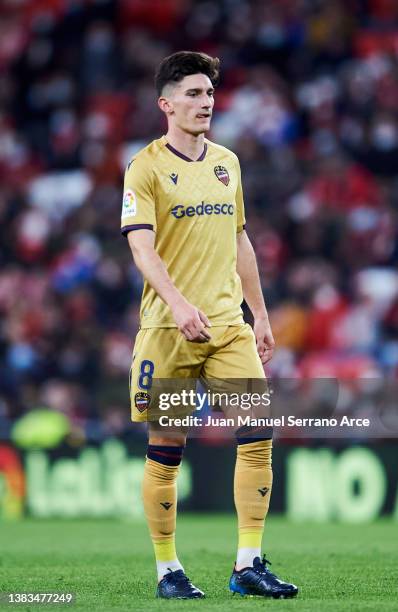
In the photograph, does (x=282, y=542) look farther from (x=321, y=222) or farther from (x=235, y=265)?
(x=321, y=222)

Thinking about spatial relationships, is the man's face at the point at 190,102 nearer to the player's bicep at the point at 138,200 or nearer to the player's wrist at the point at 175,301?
the player's bicep at the point at 138,200

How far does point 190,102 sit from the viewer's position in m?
5.54

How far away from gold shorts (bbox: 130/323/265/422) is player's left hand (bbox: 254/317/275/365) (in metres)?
0.24

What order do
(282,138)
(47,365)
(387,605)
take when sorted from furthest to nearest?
1. (282,138)
2. (47,365)
3. (387,605)

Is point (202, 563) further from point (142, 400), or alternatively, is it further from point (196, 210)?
point (196, 210)

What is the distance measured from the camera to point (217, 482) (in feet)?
39.0

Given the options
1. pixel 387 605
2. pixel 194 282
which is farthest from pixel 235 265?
pixel 387 605

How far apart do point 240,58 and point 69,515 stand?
7.20m

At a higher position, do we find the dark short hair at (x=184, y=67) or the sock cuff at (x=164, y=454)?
the dark short hair at (x=184, y=67)

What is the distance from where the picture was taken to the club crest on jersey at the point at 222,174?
5680 millimetres

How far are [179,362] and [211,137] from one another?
32.5 feet

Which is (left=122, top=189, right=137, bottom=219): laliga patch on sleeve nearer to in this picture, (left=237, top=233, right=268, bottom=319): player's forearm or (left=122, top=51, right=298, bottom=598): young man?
(left=122, top=51, right=298, bottom=598): young man

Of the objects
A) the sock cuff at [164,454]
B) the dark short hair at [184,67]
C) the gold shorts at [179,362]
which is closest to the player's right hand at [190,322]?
the gold shorts at [179,362]

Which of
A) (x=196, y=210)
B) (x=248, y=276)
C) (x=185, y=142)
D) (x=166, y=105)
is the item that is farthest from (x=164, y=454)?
(x=166, y=105)
